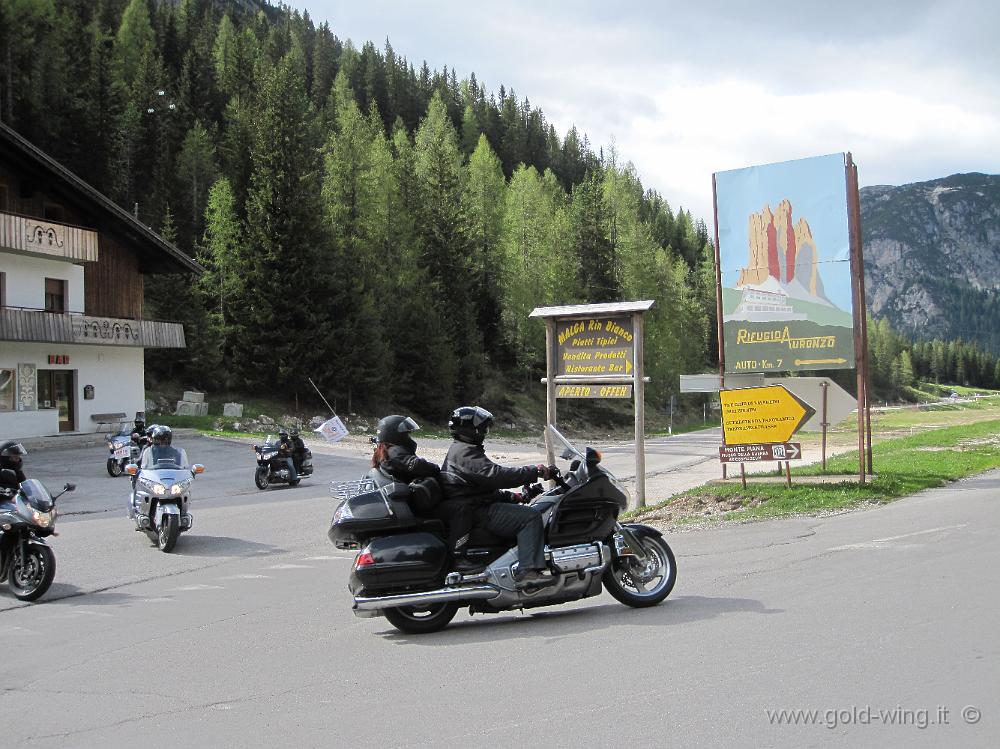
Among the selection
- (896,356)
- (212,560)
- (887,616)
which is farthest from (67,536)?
(896,356)

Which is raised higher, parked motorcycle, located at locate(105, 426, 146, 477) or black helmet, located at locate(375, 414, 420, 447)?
black helmet, located at locate(375, 414, 420, 447)

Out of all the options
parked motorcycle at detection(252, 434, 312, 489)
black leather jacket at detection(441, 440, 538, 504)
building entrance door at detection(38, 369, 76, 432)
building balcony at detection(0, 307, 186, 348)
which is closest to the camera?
black leather jacket at detection(441, 440, 538, 504)

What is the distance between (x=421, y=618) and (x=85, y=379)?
108ft

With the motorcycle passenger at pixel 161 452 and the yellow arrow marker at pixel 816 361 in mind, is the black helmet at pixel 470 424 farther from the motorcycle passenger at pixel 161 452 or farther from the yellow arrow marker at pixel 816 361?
the yellow arrow marker at pixel 816 361

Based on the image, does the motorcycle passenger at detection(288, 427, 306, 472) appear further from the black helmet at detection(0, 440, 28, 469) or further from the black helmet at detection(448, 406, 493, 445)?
the black helmet at detection(448, 406, 493, 445)

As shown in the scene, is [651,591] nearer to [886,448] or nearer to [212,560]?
[212,560]

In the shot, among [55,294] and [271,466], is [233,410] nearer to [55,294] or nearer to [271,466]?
[55,294]

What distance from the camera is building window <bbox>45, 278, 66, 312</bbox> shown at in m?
35.7

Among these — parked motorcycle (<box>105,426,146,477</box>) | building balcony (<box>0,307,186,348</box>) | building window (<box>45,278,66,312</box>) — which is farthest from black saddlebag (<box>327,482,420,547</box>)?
building window (<box>45,278,66,312</box>)

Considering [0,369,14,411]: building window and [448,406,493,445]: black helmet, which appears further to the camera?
[0,369,14,411]: building window

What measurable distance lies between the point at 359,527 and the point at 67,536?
8863 mm

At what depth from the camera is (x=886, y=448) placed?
84.1 feet

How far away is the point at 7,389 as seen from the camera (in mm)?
32781

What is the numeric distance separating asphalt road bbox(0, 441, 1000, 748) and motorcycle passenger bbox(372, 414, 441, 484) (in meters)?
1.27
